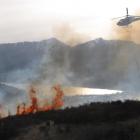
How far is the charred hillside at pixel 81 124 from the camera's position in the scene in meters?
87.8

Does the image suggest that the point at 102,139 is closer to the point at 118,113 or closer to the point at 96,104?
the point at 118,113

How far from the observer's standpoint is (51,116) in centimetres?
10588

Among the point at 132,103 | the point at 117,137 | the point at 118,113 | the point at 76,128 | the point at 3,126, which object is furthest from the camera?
the point at 132,103

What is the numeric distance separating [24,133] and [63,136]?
6.68m

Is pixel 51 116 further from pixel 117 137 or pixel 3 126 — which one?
→ pixel 117 137

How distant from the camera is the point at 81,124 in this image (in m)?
97.1

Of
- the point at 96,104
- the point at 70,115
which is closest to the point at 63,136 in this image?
the point at 70,115

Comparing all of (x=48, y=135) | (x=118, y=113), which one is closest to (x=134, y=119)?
(x=118, y=113)

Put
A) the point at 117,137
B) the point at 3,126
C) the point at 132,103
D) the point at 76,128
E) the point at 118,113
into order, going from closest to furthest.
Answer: the point at 117,137 → the point at 76,128 → the point at 3,126 → the point at 118,113 → the point at 132,103

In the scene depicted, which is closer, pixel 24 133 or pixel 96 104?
pixel 24 133

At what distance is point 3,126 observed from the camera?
3893 inches

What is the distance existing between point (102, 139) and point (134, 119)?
13.0 m

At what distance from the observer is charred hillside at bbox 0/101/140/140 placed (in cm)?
8781

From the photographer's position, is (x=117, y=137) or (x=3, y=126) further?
(x=3, y=126)
